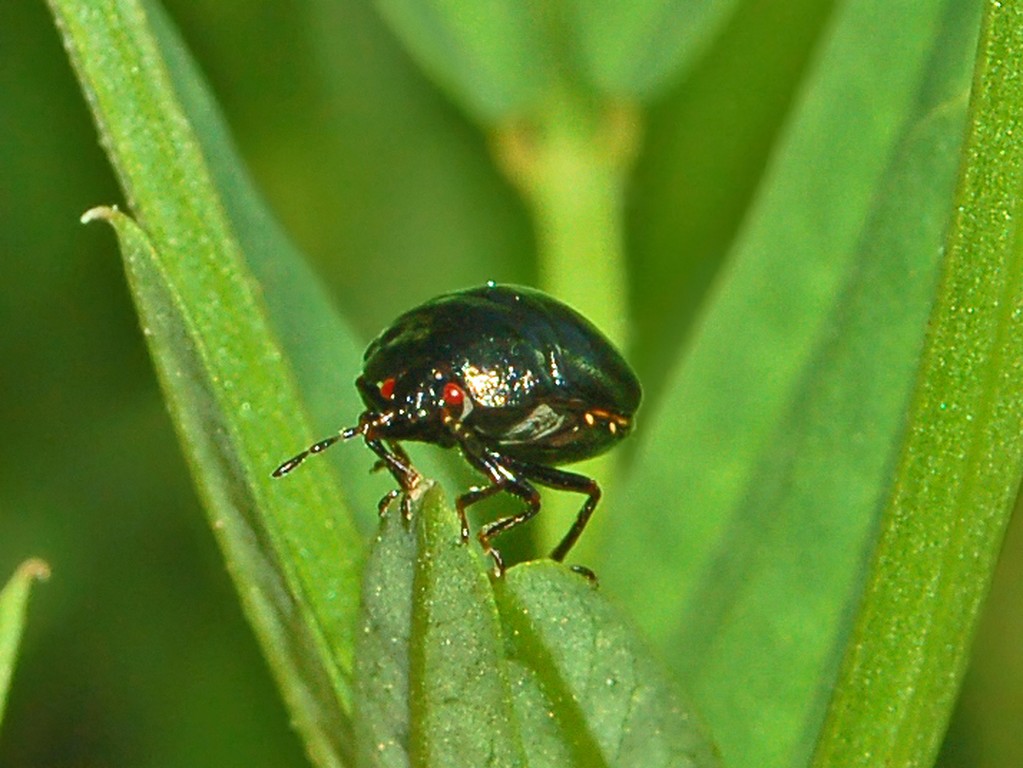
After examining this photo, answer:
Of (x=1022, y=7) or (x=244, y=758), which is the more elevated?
(x=1022, y=7)

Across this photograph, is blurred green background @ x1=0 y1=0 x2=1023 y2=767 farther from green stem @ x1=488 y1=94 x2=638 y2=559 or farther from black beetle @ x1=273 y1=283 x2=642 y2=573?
black beetle @ x1=273 y1=283 x2=642 y2=573

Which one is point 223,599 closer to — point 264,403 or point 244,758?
point 244,758

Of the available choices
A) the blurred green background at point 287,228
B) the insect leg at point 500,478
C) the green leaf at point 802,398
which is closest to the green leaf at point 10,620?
the insect leg at point 500,478

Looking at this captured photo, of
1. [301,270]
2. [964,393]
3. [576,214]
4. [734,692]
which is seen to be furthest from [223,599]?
[964,393]

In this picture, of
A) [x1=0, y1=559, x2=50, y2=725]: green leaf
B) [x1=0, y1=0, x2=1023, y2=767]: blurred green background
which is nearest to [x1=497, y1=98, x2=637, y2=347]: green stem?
[x1=0, y1=0, x2=1023, y2=767]: blurred green background

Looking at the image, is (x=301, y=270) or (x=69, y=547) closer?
(x=301, y=270)

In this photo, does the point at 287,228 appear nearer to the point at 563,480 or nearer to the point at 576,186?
the point at 576,186

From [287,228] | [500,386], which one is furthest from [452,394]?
[287,228]
